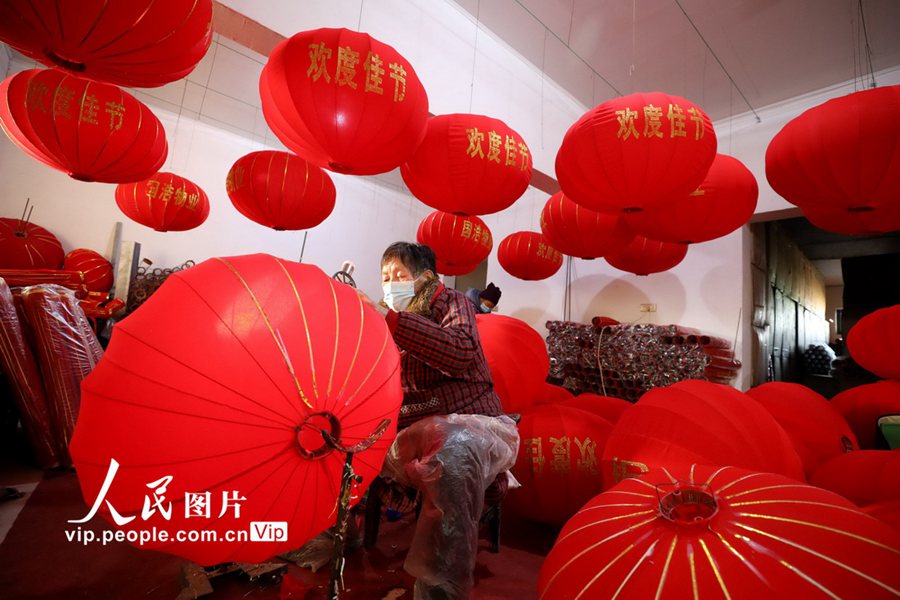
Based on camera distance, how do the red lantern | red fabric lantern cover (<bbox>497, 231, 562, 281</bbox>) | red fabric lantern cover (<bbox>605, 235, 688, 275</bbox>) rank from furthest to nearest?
red fabric lantern cover (<bbox>497, 231, 562, 281</bbox>)
red fabric lantern cover (<bbox>605, 235, 688, 275</bbox>)
the red lantern

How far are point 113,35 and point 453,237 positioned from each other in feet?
9.41

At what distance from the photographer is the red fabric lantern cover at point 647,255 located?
4.12 metres

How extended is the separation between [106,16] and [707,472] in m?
2.47

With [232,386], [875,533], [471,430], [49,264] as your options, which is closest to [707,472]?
[875,533]

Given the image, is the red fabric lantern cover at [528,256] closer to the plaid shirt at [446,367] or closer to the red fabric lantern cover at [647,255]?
the red fabric lantern cover at [647,255]

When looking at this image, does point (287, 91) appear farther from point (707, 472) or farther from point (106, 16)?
point (707, 472)

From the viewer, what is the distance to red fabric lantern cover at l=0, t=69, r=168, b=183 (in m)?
2.21

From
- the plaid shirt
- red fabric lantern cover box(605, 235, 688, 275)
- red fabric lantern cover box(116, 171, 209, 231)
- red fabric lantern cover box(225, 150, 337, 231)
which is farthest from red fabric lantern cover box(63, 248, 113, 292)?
red fabric lantern cover box(605, 235, 688, 275)

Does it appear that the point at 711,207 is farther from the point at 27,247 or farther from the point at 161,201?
the point at 27,247

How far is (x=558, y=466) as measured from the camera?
2254 millimetres

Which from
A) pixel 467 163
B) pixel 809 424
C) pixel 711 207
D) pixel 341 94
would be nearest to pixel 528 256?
pixel 711 207

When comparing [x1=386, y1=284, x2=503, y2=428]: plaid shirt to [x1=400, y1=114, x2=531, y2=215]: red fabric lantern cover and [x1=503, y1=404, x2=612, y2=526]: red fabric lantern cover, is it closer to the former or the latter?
[x1=503, y1=404, x2=612, y2=526]: red fabric lantern cover

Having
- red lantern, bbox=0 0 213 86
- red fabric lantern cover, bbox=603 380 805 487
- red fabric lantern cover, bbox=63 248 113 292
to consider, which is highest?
red lantern, bbox=0 0 213 86

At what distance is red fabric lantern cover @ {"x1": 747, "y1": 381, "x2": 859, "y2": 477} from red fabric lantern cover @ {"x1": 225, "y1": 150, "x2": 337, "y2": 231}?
11.0 feet
